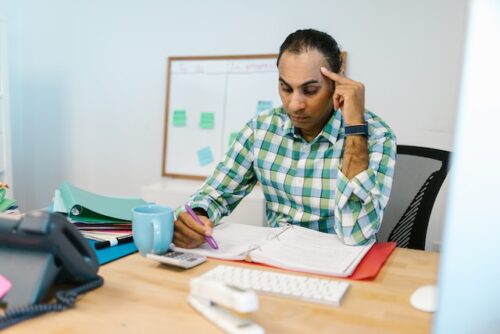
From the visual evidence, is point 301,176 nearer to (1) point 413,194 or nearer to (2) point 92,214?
(1) point 413,194

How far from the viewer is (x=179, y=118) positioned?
101 inches

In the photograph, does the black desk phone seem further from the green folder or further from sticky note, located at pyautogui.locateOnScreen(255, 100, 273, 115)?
sticky note, located at pyautogui.locateOnScreen(255, 100, 273, 115)

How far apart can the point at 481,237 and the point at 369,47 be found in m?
1.92

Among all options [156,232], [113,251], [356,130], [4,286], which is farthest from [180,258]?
[356,130]

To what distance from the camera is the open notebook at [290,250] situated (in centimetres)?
83

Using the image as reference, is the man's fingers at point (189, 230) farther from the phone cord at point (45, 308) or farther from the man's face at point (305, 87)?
the man's face at point (305, 87)

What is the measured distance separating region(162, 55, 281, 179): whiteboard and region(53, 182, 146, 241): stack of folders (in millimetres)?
1380

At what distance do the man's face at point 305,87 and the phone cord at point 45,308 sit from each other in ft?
2.42

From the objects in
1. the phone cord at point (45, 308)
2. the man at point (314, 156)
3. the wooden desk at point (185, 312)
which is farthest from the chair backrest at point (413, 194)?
the phone cord at point (45, 308)

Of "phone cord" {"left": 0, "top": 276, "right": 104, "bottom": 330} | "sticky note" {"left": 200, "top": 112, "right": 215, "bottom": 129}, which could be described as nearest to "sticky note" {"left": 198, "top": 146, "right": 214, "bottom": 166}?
"sticky note" {"left": 200, "top": 112, "right": 215, "bottom": 129}

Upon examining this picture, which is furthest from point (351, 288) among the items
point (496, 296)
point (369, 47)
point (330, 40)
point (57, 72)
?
point (57, 72)

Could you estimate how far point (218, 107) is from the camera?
2.47 meters

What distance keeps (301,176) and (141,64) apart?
68.6 inches

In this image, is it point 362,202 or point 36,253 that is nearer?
point 36,253
